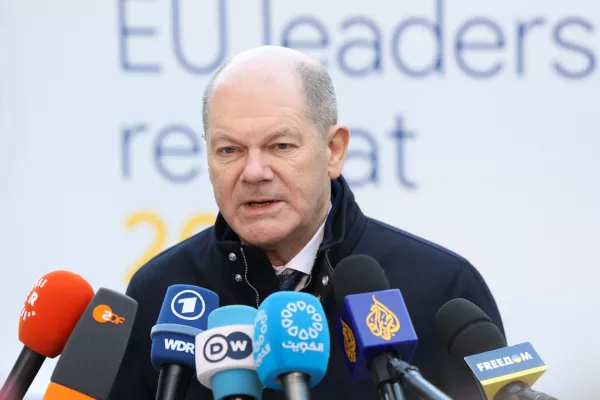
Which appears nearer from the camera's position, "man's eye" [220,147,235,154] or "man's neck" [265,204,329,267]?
"man's eye" [220,147,235,154]

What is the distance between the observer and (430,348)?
244 cm

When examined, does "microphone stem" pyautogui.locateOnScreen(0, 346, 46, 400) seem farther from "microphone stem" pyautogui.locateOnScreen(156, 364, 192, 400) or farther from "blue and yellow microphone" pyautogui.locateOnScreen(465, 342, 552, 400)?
"blue and yellow microphone" pyautogui.locateOnScreen(465, 342, 552, 400)

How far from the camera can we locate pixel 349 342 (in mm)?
1731

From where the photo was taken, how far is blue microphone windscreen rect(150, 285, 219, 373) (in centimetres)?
174

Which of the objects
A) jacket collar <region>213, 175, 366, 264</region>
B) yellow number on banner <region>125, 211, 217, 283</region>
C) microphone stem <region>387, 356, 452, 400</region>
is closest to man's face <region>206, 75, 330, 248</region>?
jacket collar <region>213, 175, 366, 264</region>

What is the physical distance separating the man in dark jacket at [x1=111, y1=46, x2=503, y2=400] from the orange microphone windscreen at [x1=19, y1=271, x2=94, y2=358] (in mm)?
598

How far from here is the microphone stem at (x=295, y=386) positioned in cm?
146

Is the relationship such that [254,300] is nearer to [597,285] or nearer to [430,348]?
[430,348]

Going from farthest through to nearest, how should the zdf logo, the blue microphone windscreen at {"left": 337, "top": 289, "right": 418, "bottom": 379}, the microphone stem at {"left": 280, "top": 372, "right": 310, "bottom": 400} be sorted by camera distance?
1. the zdf logo
2. the blue microphone windscreen at {"left": 337, "top": 289, "right": 418, "bottom": 379}
3. the microphone stem at {"left": 280, "top": 372, "right": 310, "bottom": 400}

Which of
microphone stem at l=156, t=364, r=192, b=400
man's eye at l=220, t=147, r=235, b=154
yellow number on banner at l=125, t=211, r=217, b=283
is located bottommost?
yellow number on banner at l=125, t=211, r=217, b=283

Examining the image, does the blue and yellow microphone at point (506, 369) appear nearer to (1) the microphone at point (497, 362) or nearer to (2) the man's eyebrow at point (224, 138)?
(1) the microphone at point (497, 362)

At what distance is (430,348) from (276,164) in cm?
66

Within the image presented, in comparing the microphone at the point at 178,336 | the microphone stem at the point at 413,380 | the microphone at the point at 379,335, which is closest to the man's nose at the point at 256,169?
the microphone at the point at 178,336

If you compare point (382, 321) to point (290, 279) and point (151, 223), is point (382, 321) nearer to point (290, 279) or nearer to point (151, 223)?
point (290, 279)
